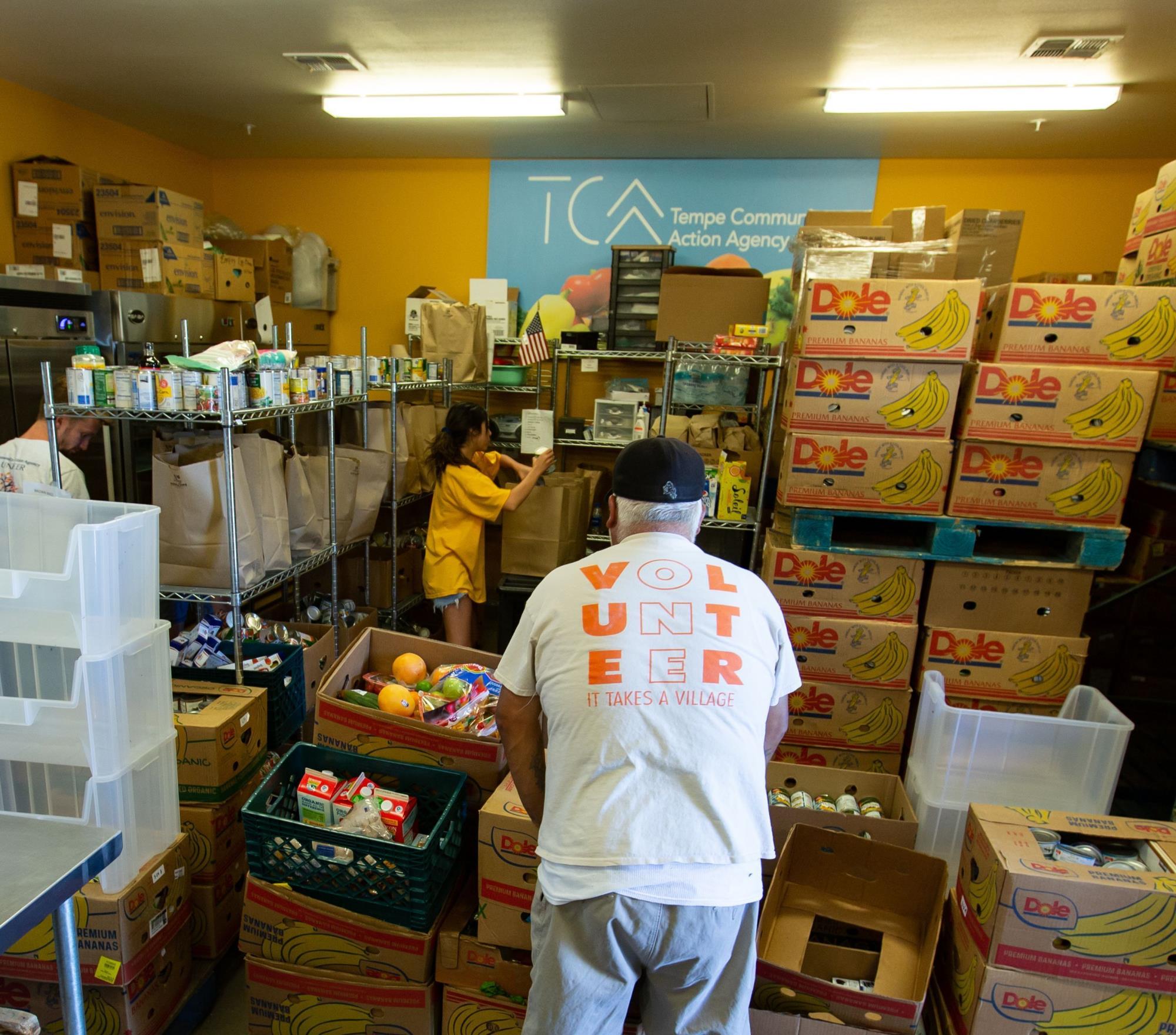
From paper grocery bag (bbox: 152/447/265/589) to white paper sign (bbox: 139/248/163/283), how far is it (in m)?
2.05

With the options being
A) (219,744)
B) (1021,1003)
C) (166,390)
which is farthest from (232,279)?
(1021,1003)

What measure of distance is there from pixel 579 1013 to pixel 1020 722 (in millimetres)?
1729

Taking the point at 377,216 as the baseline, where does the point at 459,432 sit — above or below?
below

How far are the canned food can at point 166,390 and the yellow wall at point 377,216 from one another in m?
3.59

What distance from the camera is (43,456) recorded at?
2.69 meters

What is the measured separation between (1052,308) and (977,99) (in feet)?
6.13

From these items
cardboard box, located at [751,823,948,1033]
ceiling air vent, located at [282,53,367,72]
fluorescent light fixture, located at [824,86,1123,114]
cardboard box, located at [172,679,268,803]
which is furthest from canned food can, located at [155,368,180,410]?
fluorescent light fixture, located at [824,86,1123,114]

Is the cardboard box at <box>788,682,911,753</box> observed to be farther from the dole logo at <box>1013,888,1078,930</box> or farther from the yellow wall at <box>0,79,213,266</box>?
the yellow wall at <box>0,79,213,266</box>

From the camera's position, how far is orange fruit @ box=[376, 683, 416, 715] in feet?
7.72

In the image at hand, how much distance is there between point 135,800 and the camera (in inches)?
76.5

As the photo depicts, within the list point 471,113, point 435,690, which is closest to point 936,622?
point 435,690

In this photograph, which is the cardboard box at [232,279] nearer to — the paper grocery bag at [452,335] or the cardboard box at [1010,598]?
the paper grocery bag at [452,335]

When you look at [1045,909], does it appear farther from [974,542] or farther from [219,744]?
[219,744]

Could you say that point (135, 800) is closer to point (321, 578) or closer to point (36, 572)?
point (36, 572)
